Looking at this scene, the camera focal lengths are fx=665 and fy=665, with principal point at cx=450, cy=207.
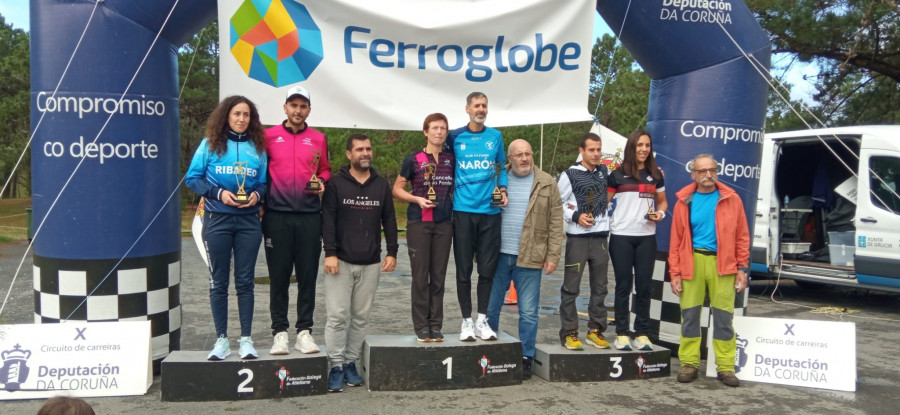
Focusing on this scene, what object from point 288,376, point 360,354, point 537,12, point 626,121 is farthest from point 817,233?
point 626,121

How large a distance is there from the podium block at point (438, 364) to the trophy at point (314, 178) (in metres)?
1.17

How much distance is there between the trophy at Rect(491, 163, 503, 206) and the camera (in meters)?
4.80

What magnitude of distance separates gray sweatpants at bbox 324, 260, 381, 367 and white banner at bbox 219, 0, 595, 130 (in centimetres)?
126

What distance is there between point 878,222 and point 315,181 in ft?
24.5

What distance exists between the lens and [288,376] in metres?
4.54

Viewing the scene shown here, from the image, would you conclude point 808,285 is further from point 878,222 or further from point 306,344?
point 306,344

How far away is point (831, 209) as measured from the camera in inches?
400

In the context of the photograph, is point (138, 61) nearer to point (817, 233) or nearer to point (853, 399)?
point (853, 399)

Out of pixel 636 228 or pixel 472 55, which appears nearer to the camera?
pixel 636 228

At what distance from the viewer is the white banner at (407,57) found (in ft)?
16.7

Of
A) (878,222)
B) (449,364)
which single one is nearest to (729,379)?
(449,364)

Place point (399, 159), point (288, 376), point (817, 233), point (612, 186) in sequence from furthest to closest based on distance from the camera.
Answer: point (399, 159) → point (817, 233) → point (612, 186) → point (288, 376)

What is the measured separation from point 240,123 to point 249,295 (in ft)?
3.91

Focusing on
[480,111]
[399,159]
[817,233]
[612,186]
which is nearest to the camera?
[480,111]
